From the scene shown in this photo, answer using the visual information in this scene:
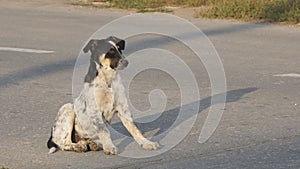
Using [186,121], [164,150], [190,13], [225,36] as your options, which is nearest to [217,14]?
[190,13]

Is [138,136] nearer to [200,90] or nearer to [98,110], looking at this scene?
[98,110]

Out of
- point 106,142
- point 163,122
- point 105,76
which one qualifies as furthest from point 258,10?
point 106,142

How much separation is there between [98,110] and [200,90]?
2847mm

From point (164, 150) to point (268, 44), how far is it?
21.5 ft

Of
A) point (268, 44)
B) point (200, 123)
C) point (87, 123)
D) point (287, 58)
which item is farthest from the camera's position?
point (268, 44)

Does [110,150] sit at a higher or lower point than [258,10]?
higher

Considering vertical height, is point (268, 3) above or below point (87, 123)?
below

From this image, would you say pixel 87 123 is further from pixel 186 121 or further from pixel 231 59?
pixel 231 59

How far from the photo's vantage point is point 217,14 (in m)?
16.5

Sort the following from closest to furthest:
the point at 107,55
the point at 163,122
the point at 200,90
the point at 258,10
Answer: the point at 107,55 → the point at 163,122 → the point at 200,90 → the point at 258,10

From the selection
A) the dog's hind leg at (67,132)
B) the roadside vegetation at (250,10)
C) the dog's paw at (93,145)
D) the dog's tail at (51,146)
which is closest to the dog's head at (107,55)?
the dog's hind leg at (67,132)

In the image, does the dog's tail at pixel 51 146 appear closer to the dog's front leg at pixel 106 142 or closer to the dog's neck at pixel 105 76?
the dog's front leg at pixel 106 142

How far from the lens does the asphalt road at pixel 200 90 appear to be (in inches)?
278

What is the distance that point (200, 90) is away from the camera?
9859 mm
